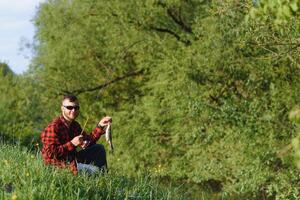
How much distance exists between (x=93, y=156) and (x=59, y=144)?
500 millimetres

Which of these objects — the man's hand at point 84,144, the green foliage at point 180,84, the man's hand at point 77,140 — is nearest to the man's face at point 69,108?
the man's hand at point 84,144

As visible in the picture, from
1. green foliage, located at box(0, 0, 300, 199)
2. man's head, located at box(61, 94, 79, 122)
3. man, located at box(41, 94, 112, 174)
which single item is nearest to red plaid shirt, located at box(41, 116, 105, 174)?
man, located at box(41, 94, 112, 174)

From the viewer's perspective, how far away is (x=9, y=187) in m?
6.09

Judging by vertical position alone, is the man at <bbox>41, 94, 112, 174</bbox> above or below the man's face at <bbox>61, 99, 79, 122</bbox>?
below

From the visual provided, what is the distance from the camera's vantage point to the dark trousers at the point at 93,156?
7.68m

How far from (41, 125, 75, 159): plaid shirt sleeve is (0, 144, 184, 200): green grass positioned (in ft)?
0.48

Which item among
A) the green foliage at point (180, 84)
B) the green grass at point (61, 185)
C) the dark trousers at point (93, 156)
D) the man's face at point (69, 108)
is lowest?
the green grass at point (61, 185)

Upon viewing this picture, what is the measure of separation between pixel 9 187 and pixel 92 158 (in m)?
1.74

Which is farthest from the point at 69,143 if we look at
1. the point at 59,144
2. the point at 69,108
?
the point at 69,108

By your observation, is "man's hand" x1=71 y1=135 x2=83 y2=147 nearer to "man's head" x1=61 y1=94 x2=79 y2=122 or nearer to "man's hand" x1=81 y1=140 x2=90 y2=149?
"man's hand" x1=81 y1=140 x2=90 y2=149

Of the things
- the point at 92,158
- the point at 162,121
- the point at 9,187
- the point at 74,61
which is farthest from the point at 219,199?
the point at 9,187

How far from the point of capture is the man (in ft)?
23.8

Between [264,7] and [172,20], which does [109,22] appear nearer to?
[172,20]

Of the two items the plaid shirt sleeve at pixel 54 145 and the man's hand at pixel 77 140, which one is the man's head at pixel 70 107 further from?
the man's hand at pixel 77 140
